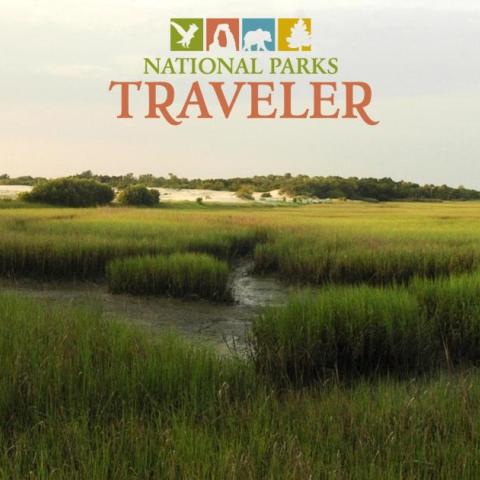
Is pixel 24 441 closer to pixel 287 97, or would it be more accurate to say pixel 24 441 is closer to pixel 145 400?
pixel 145 400

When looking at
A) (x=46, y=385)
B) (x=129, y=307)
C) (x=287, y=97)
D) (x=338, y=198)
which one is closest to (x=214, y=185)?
(x=338, y=198)

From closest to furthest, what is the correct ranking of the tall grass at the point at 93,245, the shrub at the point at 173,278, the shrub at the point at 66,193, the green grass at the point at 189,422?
the green grass at the point at 189,422, the shrub at the point at 173,278, the tall grass at the point at 93,245, the shrub at the point at 66,193

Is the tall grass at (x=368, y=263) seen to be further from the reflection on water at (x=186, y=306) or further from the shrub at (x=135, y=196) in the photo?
the shrub at (x=135, y=196)

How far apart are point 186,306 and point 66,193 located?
27154mm

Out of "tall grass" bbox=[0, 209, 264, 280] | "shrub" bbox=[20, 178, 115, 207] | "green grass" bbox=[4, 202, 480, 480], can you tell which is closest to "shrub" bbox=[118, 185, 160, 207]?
"shrub" bbox=[20, 178, 115, 207]

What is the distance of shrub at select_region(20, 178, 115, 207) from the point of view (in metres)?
33.4

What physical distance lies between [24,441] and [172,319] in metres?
5.01

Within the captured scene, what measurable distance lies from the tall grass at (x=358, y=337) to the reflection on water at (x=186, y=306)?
111cm

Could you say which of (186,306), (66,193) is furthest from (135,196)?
(186,306)

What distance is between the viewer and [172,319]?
7695 mm

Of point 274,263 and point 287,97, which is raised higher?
point 287,97

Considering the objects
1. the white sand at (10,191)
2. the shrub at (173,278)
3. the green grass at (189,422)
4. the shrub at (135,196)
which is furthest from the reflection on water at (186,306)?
the white sand at (10,191)

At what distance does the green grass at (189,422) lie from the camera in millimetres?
2418

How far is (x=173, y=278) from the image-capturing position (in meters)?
9.27
